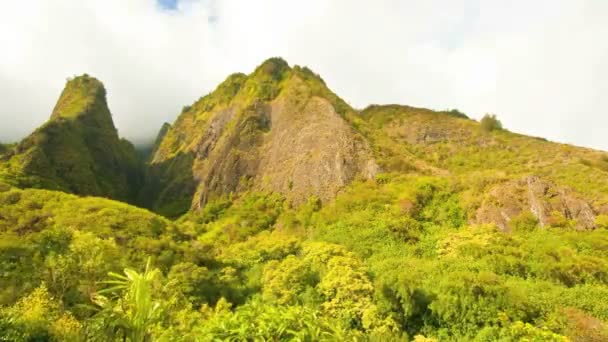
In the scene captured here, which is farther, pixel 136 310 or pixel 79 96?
pixel 79 96

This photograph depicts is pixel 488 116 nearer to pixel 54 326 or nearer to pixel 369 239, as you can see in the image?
pixel 369 239

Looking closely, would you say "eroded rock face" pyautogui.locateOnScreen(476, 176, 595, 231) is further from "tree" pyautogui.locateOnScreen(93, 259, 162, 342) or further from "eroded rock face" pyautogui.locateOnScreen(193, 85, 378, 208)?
"tree" pyautogui.locateOnScreen(93, 259, 162, 342)

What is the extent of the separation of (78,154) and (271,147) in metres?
48.1

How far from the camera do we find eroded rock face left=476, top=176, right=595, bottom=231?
49.9 m

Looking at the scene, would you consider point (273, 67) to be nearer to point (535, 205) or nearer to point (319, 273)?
point (535, 205)

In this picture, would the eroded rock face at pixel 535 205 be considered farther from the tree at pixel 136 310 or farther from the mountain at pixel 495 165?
the tree at pixel 136 310

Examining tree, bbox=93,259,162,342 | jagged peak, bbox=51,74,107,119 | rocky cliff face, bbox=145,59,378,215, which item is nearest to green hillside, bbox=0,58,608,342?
tree, bbox=93,259,162,342

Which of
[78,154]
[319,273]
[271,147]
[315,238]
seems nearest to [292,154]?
[271,147]

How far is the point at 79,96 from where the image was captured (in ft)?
454

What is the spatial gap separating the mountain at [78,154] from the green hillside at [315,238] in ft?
2.25

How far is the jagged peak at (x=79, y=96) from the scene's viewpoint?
127188 mm

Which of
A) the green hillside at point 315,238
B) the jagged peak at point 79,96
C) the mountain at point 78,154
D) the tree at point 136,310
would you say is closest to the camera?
the tree at point 136,310

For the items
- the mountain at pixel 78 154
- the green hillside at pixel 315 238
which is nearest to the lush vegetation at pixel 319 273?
the green hillside at pixel 315 238

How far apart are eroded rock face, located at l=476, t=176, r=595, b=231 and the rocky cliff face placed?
20814mm
